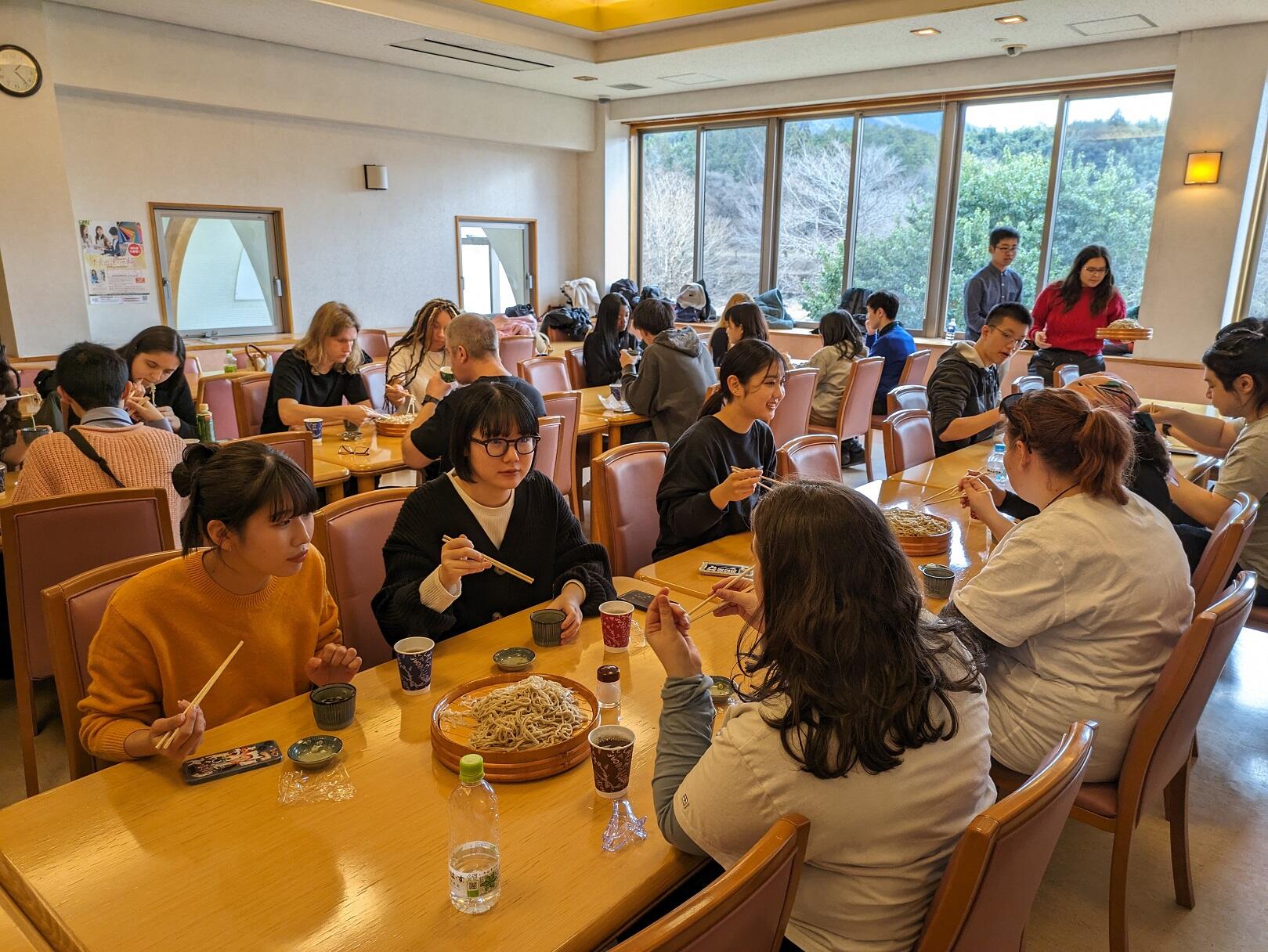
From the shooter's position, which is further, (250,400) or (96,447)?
(250,400)

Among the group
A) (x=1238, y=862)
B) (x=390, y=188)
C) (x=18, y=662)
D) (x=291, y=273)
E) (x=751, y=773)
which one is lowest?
(x=1238, y=862)

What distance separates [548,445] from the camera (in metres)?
3.81

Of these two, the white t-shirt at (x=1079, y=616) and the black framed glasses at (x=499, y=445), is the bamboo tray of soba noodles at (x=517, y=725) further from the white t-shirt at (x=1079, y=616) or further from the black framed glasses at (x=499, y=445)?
the white t-shirt at (x=1079, y=616)

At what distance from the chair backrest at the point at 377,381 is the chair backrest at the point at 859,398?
111 inches

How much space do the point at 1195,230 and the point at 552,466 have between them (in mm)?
5464

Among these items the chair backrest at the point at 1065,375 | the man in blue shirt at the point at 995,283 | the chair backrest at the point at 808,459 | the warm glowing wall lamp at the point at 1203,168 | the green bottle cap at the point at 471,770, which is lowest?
the chair backrest at the point at 808,459

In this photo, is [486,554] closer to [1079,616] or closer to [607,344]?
[1079,616]

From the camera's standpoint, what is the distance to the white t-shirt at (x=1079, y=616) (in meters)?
1.75

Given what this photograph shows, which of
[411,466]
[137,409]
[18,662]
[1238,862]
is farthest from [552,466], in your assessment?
[1238,862]

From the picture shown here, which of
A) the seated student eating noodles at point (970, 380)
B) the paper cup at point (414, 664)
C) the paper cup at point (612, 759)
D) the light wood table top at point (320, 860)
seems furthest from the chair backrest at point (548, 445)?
the paper cup at point (612, 759)

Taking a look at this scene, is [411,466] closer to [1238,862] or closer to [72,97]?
[1238,862]

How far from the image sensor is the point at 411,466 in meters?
3.55

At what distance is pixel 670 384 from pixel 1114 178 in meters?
5.01

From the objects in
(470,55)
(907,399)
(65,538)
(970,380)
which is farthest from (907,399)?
(470,55)
